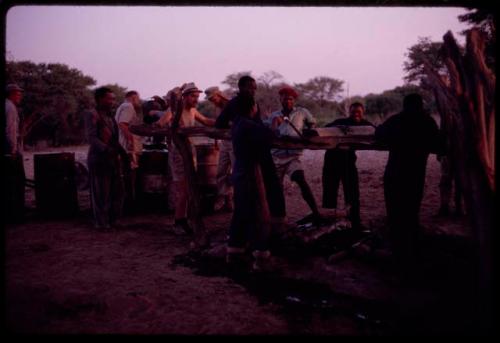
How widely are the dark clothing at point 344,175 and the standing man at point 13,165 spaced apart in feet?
17.1

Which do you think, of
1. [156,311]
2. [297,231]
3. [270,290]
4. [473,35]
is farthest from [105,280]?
[473,35]

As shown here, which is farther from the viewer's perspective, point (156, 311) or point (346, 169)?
point (346, 169)

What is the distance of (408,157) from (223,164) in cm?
384

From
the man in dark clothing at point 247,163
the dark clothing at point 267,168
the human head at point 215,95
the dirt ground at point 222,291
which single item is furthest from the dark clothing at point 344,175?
the human head at point 215,95

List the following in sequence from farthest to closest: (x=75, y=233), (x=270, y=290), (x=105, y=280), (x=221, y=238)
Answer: (x=75, y=233), (x=221, y=238), (x=105, y=280), (x=270, y=290)

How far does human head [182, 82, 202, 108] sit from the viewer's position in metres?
6.90

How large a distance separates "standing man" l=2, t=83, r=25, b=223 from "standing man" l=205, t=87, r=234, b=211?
333 centimetres

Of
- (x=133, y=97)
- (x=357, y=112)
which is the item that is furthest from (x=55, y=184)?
(x=357, y=112)

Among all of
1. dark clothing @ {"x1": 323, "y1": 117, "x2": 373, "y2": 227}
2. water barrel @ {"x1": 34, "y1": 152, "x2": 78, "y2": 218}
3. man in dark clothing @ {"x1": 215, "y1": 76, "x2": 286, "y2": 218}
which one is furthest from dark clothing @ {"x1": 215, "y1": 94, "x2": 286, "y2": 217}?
water barrel @ {"x1": 34, "y1": 152, "x2": 78, "y2": 218}

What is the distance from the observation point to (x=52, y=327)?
11.8 ft

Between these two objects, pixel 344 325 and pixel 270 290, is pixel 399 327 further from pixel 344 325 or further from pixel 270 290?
pixel 270 290

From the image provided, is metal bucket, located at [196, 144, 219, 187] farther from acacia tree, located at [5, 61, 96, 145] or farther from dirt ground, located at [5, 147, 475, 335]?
acacia tree, located at [5, 61, 96, 145]

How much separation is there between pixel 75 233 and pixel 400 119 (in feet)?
16.8

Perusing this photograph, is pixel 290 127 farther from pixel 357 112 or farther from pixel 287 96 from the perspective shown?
pixel 357 112
